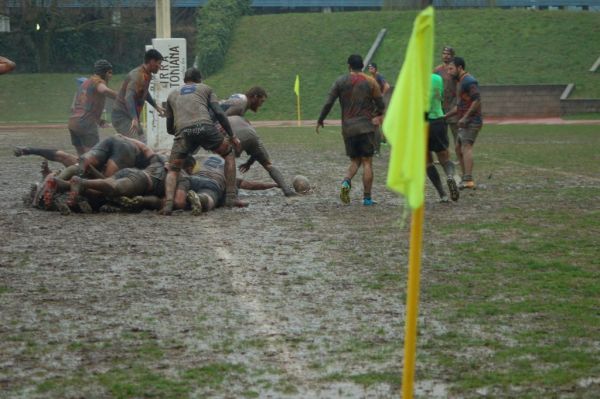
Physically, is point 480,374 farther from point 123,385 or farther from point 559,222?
point 559,222

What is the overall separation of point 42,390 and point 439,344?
7.52 feet

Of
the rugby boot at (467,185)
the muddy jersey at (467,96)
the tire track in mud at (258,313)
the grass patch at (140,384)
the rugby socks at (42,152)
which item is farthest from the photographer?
the muddy jersey at (467,96)

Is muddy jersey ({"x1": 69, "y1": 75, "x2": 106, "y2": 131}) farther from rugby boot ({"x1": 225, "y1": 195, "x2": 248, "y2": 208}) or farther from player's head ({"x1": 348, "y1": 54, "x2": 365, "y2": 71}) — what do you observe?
player's head ({"x1": 348, "y1": 54, "x2": 365, "y2": 71})

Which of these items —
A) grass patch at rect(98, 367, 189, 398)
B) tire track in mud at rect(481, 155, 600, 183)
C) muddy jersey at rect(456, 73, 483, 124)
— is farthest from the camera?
tire track in mud at rect(481, 155, 600, 183)

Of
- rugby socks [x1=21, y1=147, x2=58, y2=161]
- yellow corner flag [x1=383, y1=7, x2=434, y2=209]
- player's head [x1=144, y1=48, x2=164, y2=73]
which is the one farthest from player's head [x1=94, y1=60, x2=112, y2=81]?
yellow corner flag [x1=383, y1=7, x2=434, y2=209]

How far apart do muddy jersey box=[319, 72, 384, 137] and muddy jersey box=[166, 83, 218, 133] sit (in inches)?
65.9

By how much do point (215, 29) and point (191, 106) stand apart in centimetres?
4244

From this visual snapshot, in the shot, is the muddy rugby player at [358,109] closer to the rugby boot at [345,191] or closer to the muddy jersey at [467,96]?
the rugby boot at [345,191]

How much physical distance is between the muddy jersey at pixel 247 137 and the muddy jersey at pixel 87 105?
291 centimetres

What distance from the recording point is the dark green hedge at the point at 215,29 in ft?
178

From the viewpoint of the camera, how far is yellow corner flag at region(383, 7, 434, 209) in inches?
182

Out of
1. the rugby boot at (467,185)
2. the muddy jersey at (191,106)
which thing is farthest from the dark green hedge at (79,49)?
the muddy jersey at (191,106)

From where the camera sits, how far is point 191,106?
13.8 metres

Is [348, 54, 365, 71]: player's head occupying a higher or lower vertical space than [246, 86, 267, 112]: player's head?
higher
